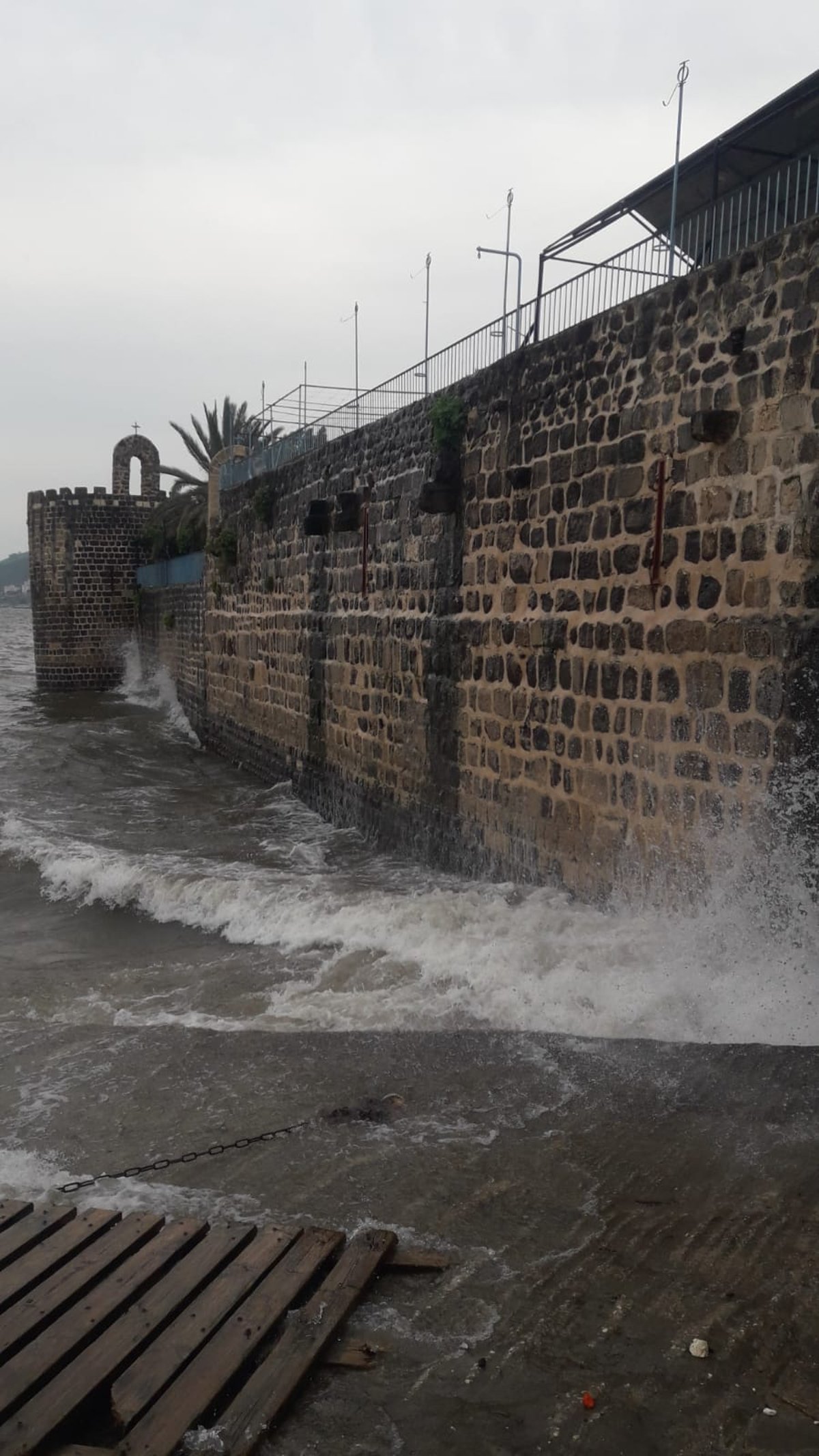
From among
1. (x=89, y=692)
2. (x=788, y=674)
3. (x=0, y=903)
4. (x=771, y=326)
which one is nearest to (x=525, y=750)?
(x=788, y=674)

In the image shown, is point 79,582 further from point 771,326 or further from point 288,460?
point 771,326

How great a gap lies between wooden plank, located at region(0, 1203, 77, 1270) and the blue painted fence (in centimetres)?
1637

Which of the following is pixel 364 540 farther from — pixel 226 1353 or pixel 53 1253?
pixel 226 1353

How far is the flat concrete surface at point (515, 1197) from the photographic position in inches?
109

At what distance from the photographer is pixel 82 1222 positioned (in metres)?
3.69

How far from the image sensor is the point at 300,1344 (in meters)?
3.04

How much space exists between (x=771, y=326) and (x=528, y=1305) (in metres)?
4.83

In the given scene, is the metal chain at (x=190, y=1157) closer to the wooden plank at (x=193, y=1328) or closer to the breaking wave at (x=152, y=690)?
the wooden plank at (x=193, y=1328)

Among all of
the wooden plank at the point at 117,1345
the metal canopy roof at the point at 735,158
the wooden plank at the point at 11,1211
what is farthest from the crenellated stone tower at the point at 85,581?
the wooden plank at the point at 117,1345

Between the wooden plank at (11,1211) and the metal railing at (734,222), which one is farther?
the metal railing at (734,222)

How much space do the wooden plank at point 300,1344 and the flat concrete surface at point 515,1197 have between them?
0.07m

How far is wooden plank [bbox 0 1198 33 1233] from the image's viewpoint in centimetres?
374

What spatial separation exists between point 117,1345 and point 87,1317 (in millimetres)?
185

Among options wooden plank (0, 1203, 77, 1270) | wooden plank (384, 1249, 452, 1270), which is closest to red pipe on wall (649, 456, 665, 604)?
wooden plank (384, 1249, 452, 1270)
